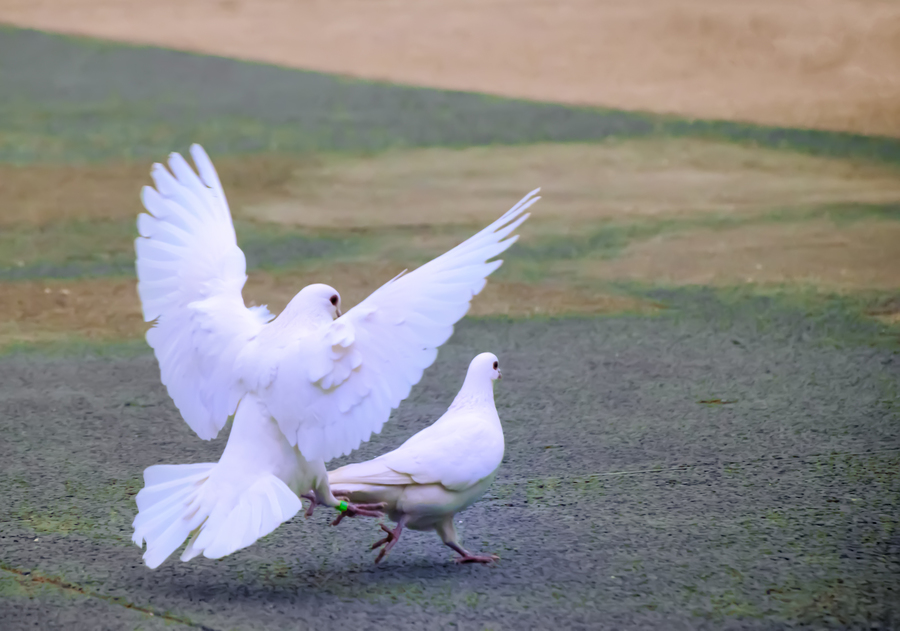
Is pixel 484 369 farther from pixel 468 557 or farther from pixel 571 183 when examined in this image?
pixel 571 183

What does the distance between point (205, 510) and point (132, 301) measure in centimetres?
408

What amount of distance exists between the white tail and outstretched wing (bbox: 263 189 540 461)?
0.18 meters

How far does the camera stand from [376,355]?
9.84 ft

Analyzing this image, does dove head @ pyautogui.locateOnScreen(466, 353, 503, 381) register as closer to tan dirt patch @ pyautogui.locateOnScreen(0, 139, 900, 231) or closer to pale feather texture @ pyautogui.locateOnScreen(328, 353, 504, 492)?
pale feather texture @ pyautogui.locateOnScreen(328, 353, 504, 492)

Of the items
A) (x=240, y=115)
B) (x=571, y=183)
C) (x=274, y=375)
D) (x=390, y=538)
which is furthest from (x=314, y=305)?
(x=240, y=115)

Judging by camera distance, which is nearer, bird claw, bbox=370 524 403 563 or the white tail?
the white tail

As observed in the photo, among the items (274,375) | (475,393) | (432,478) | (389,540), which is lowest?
(389,540)

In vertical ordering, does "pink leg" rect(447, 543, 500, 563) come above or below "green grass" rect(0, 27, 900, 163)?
below

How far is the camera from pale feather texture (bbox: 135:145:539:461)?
9.78 ft

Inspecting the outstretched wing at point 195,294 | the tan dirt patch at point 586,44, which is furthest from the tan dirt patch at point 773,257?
the outstretched wing at point 195,294

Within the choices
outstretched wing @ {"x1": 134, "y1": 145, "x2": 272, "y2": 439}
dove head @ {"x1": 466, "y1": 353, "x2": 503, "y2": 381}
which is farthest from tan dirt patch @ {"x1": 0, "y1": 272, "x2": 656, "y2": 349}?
dove head @ {"x1": 466, "y1": 353, "x2": 503, "y2": 381}

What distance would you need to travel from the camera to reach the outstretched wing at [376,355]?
2.97 m

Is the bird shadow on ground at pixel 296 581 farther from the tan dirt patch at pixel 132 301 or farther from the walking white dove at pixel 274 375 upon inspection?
the tan dirt patch at pixel 132 301

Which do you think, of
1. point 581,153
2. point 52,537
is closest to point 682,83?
point 581,153
